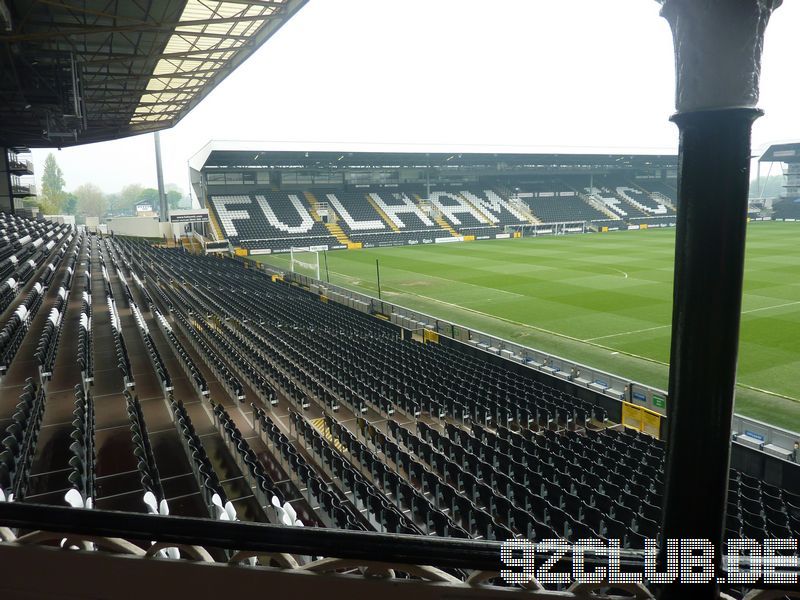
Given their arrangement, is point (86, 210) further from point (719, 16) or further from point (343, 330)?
point (719, 16)

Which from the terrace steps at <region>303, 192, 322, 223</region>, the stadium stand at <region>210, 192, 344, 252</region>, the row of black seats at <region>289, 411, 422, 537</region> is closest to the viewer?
the row of black seats at <region>289, 411, 422, 537</region>

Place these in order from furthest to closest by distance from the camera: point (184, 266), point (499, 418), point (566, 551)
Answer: point (184, 266) → point (499, 418) → point (566, 551)

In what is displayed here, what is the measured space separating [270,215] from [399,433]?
46.4 metres

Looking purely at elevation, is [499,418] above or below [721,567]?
below

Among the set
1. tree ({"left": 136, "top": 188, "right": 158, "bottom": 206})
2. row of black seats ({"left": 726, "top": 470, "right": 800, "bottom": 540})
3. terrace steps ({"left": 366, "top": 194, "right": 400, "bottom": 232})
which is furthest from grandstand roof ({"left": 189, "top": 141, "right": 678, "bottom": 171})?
tree ({"left": 136, "top": 188, "right": 158, "bottom": 206})

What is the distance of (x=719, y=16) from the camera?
144 cm

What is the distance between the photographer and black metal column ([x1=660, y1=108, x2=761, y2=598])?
4.78 feet

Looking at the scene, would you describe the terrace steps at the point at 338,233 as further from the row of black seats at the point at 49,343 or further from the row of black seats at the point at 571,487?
the row of black seats at the point at 571,487

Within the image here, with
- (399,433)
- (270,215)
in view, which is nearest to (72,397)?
(399,433)

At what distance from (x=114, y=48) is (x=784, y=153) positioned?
79.0 m

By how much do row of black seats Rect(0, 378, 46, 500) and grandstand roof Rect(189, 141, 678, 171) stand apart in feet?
132

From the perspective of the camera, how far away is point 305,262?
4178cm

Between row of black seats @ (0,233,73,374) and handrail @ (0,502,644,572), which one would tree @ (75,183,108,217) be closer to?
row of black seats @ (0,233,73,374)

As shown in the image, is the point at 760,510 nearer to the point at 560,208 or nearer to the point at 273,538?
the point at 273,538
